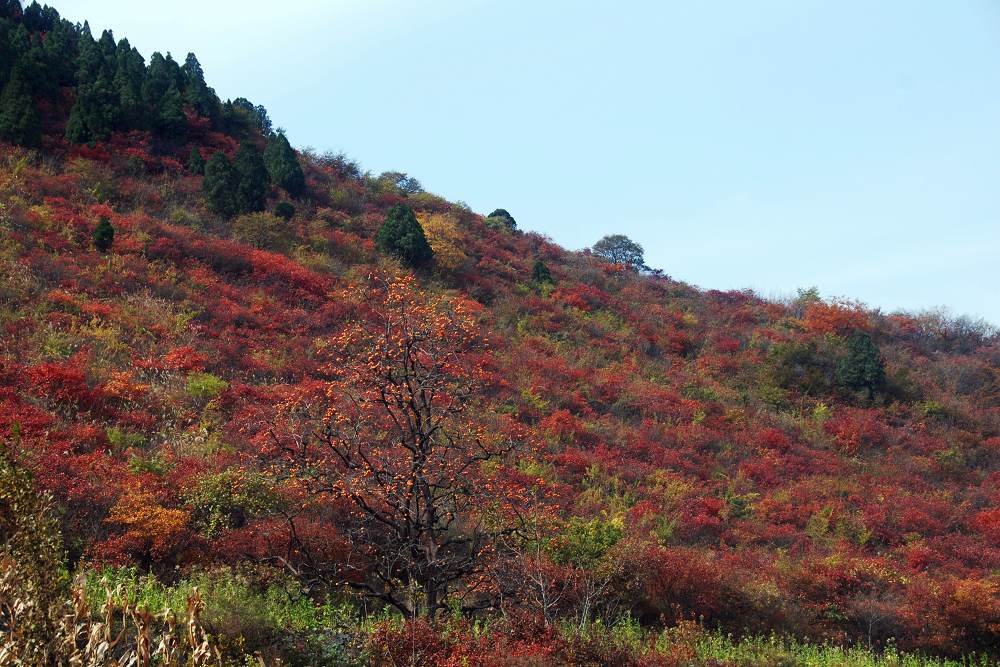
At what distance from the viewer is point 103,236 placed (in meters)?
19.7

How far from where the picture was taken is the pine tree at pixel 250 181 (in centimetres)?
2642

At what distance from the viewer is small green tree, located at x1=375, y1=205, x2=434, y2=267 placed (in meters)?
27.6

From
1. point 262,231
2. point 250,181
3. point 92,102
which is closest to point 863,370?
point 262,231

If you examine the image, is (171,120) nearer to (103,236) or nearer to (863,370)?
(103,236)

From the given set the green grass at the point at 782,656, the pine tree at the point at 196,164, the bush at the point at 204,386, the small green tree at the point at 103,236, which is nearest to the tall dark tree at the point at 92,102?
the pine tree at the point at 196,164

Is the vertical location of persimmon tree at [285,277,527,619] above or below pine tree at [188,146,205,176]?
below

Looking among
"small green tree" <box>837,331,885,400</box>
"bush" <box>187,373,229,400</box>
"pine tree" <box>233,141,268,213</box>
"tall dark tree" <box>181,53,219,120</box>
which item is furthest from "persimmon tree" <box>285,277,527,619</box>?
"tall dark tree" <box>181,53,219,120</box>

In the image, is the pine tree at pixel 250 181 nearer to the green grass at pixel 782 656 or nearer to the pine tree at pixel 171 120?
the pine tree at pixel 171 120

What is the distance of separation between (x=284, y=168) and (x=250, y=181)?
4.15 metres

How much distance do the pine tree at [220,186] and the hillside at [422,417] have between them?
0.08 meters

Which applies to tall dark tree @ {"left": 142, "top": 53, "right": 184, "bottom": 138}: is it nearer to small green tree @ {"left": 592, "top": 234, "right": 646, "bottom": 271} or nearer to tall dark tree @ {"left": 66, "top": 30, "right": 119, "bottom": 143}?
tall dark tree @ {"left": 66, "top": 30, "right": 119, "bottom": 143}

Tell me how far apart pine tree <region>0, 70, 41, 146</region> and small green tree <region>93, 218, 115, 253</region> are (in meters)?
7.17

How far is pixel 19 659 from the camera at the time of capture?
4.13m

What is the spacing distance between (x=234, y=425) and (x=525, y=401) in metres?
7.95
